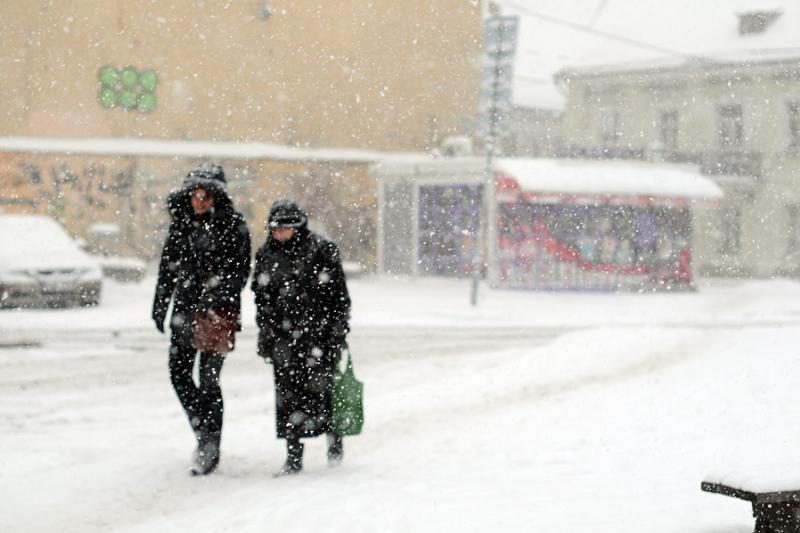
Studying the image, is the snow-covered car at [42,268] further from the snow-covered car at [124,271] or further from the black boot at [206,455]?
the black boot at [206,455]

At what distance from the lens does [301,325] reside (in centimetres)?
632

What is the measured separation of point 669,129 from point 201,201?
105 feet

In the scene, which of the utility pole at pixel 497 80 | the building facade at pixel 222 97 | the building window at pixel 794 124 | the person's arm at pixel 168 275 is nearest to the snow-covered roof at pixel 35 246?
the utility pole at pixel 497 80

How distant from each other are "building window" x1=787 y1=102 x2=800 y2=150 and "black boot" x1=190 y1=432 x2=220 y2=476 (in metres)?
31.3

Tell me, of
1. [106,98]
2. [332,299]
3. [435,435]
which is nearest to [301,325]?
[332,299]

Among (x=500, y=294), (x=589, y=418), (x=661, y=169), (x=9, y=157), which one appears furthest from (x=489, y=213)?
(x=589, y=418)

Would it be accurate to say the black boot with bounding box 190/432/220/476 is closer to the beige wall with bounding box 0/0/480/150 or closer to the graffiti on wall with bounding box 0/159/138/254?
the graffiti on wall with bounding box 0/159/138/254

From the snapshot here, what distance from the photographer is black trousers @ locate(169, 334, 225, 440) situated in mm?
6195

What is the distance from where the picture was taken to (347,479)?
6.18 meters

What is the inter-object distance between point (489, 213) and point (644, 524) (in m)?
22.0

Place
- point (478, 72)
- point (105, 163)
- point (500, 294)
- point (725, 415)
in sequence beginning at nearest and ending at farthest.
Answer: point (725, 415) → point (500, 294) → point (105, 163) → point (478, 72)

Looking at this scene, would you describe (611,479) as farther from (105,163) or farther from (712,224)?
(712,224)

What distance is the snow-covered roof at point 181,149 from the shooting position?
28078 millimetres

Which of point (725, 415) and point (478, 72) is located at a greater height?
point (478, 72)
